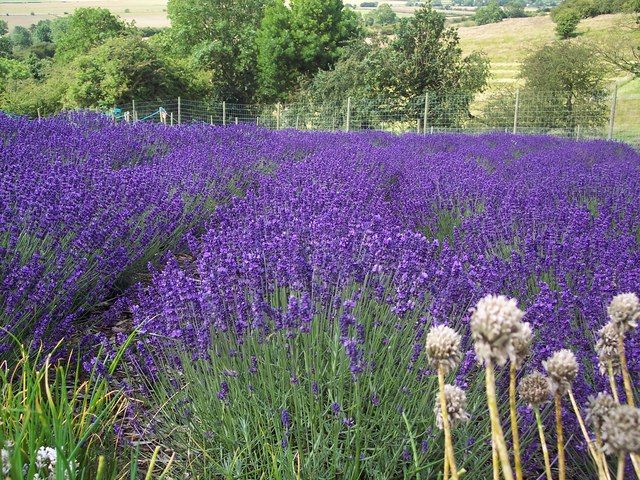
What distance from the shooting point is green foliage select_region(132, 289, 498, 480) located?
1.77 meters

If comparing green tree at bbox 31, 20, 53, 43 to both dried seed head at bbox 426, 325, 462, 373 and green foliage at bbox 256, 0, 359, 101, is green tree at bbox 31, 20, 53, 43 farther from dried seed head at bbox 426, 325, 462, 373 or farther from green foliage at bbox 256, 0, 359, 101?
dried seed head at bbox 426, 325, 462, 373

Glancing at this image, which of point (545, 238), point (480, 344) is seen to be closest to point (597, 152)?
point (545, 238)

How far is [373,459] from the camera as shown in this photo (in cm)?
187

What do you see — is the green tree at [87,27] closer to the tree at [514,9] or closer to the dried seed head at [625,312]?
the dried seed head at [625,312]

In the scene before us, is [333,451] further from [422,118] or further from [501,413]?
[422,118]

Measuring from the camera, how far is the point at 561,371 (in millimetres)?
973

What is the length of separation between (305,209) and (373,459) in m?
2.04

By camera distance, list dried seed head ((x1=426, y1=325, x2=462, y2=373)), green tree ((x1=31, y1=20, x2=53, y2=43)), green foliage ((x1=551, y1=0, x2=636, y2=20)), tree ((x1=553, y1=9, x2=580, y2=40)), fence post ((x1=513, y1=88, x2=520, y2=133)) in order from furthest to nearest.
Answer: green tree ((x1=31, y1=20, x2=53, y2=43)) < green foliage ((x1=551, y1=0, x2=636, y2=20)) < tree ((x1=553, y1=9, x2=580, y2=40)) < fence post ((x1=513, y1=88, x2=520, y2=133)) < dried seed head ((x1=426, y1=325, x2=462, y2=373))

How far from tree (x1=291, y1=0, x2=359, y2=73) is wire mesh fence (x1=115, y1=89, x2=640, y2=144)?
9452mm

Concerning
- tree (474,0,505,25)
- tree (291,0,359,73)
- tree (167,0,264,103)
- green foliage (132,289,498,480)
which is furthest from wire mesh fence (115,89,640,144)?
tree (474,0,505,25)

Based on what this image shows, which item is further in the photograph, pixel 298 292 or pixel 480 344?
pixel 298 292

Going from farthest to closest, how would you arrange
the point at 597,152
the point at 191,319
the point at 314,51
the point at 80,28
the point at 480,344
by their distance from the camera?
the point at 80,28 < the point at 314,51 < the point at 597,152 < the point at 191,319 < the point at 480,344

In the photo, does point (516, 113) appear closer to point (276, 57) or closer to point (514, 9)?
point (276, 57)

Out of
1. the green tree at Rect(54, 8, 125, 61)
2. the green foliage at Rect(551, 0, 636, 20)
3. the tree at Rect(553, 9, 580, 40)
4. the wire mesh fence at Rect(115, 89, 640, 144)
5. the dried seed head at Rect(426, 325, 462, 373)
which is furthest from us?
the green foliage at Rect(551, 0, 636, 20)
